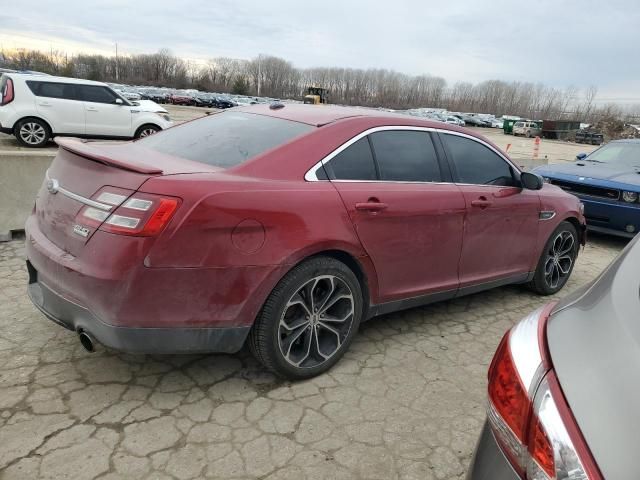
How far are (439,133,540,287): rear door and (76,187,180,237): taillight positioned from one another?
2169 mm

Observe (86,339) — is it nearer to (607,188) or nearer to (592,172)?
(607,188)

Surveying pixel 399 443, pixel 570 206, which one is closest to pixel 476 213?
pixel 570 206

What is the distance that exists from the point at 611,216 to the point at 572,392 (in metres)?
6.55

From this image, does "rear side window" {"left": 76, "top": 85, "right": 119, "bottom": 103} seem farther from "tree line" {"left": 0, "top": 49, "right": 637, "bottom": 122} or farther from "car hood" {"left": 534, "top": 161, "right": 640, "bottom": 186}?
"tree line" {"left": 0, "top": 49, "right": 637, "bottom": 122}

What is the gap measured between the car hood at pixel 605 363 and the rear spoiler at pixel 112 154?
190 cm

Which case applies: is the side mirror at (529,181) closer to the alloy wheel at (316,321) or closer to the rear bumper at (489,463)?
the alloy wheel at (316,321)

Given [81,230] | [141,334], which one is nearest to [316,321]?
[141,334]

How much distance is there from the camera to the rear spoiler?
2.46 m

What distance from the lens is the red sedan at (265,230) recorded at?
7.77 feet

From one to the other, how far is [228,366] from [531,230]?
274 cm

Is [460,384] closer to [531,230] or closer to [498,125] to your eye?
[531,230]

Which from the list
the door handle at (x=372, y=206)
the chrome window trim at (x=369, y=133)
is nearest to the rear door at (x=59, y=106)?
the chrome window trim at (x=369, y=133)

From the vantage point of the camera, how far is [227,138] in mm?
3145

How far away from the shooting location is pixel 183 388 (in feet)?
9.33
